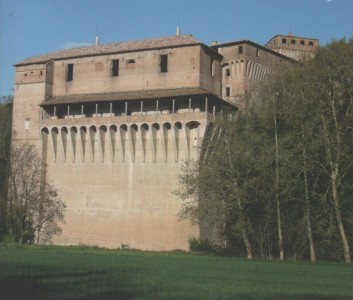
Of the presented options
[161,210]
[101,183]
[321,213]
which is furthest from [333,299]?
[101,183]

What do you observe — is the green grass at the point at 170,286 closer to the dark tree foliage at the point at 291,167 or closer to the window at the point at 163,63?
the dark tree foliage at the point at 291,167

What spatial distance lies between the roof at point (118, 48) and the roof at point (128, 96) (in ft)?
10.7

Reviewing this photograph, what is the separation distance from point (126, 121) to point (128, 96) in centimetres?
207

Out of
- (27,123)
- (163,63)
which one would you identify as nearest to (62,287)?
(163,63)

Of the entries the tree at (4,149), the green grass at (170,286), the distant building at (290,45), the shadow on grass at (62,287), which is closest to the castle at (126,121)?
the tree at (4,149)

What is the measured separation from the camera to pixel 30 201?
4134cm

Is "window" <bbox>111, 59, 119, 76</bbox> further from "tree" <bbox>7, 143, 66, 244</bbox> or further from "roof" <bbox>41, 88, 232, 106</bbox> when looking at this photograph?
"tree" <bbox>7, 143, 66, 244</bbox>

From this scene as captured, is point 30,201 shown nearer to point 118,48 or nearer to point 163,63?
point 118,48

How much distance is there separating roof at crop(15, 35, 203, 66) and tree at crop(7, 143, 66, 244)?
7.78 m

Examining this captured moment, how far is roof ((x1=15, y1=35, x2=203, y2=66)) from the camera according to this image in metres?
41.8

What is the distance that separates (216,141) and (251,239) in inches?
252

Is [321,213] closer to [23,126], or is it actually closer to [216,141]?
[216,141]

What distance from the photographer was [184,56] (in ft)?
135

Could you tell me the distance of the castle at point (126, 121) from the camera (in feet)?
127
